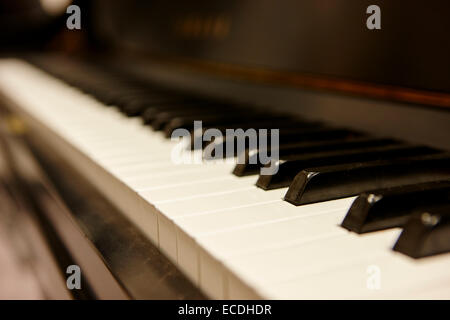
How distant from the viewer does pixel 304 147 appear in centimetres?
97

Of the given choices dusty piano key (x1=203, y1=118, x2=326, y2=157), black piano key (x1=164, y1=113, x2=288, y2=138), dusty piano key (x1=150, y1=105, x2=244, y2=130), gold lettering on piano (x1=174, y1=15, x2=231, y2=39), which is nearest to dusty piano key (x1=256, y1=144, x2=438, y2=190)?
dusty piano key (x1=203, y1=118, x2=326, y2=157)

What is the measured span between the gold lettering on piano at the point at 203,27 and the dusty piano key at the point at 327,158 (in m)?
0.92

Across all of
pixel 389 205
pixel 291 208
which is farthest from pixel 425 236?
pixel 291 208

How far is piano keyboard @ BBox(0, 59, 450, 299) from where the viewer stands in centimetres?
51

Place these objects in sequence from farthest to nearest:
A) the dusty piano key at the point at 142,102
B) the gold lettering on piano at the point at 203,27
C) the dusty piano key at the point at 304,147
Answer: the gold lettering on piano at the point at 203,27 < the dusty piano key at the point at 142,102 < the dusty piano key at the point at 304,147

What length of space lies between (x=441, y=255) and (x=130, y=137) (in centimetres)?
87

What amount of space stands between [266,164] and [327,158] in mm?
105

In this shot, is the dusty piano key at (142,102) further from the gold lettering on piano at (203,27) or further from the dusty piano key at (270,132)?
the dusty piano key at (270,132)

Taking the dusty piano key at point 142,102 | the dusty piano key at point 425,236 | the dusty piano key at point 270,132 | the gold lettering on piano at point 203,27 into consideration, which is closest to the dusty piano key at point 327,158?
the dusty piano key at point 270,132

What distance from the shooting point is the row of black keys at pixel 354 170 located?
0.58 metres

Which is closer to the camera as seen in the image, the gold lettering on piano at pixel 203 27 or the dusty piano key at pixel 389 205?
the dusty piano key at pixel 389 205

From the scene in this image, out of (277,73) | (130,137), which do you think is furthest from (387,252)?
(277,73)

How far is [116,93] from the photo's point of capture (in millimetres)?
1910

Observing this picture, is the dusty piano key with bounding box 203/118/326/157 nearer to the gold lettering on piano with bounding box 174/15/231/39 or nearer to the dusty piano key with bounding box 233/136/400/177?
the dusty piano key with bounding box 233/136/400/177
